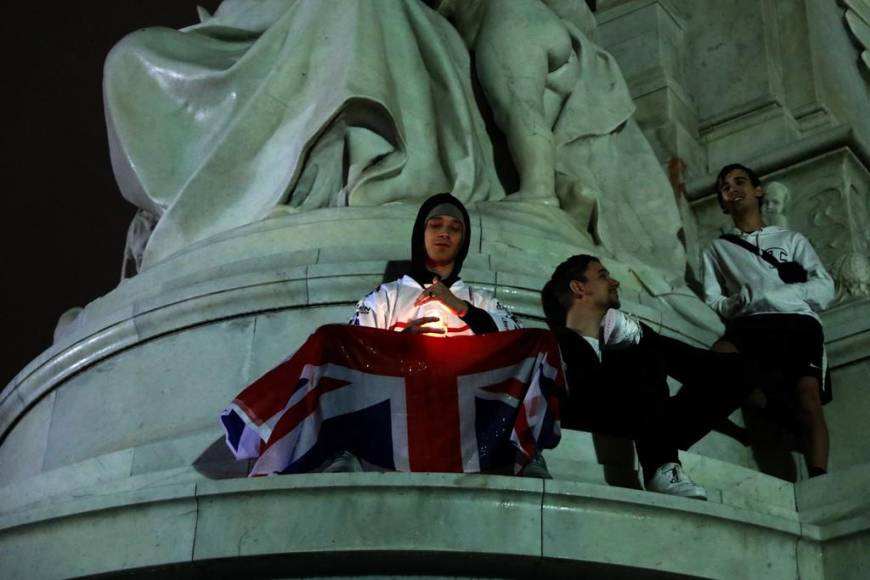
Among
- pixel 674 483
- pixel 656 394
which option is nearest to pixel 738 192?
pixel 656 394

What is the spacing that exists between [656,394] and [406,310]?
3.65 ft

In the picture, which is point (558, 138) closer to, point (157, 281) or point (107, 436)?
point (157, 281)

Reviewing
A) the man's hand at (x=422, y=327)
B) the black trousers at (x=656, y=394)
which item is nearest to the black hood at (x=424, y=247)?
the man's hand at (x=422, y=327)

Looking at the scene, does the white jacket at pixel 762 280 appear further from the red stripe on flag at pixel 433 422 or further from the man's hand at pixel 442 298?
the red stripe on flag at pixel 433 422

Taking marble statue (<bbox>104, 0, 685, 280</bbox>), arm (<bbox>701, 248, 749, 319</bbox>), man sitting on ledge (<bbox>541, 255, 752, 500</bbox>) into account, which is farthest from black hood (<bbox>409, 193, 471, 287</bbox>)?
arm (<bbox>701, 248, 749, 319</bbox>)

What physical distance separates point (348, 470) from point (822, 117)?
5.44 m

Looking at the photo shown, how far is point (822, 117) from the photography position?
38.8 feet

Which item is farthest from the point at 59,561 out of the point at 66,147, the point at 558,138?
the point at 66,147

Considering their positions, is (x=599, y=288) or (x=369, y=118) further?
(x=369, y=118)

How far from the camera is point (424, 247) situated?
28.1ft

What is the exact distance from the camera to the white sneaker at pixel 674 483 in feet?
25.2

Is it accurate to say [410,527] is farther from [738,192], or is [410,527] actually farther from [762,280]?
[738,192]

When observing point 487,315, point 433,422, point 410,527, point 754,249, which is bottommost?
point 410,527

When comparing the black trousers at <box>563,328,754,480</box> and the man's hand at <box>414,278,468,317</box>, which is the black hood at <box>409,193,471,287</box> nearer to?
the man's hand at <box>414,278,468,317</box>
